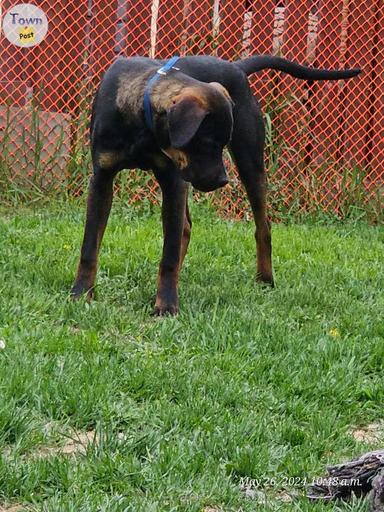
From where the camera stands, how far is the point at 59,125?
846cm

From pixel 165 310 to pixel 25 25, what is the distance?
15.0 feet

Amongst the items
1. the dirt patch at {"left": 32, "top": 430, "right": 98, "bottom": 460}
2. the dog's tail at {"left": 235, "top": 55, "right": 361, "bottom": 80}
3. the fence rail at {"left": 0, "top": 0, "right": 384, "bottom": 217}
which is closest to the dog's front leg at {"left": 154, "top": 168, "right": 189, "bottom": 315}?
the dog's tail at {"left": 235, "top": 55, "right": 361, "bottom": 80}

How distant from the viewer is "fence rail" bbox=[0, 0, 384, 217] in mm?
8430

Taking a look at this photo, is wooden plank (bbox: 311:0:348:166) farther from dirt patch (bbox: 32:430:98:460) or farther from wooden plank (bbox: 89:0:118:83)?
dirt patch (bbox: 32:430:98:460)

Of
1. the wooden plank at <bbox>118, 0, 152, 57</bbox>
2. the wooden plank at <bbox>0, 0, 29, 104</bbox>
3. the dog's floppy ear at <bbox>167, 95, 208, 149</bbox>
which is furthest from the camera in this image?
the wooden plank at <bbox>118, 0, 152, 57</bbox>

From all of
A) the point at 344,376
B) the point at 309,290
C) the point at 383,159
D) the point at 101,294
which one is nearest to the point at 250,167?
the point at 309,290

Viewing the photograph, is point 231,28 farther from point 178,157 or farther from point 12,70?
point 178,157

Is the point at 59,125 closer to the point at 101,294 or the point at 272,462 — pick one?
the point at 101,294

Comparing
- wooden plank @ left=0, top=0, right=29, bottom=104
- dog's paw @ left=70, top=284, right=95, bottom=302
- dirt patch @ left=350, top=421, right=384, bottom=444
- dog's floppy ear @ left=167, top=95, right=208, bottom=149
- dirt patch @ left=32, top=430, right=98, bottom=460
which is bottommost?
dirt patch @ left=350, top=421, right=384, bottom=444

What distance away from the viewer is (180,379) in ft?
12.3

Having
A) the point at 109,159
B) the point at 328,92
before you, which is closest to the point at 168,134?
the point at 109,159

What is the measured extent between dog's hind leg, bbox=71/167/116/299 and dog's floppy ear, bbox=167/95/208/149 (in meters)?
0.71

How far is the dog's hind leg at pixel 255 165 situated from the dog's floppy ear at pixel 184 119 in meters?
1.15

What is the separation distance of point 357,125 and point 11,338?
19.9 ft
